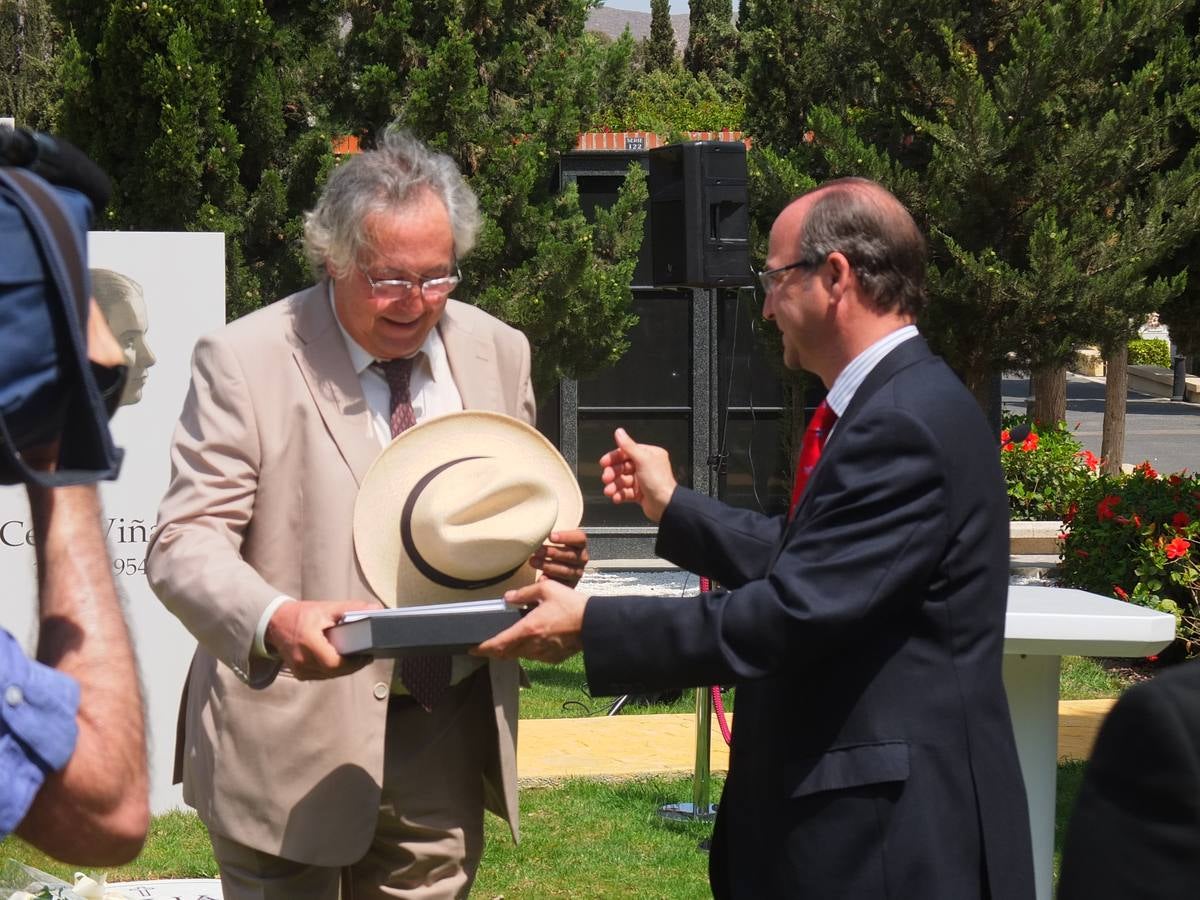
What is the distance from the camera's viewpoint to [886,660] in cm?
257

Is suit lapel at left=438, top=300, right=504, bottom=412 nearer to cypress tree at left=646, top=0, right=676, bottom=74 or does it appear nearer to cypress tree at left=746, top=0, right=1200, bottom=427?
cypress tree at left=746, top=0, right=1200, bottom=427

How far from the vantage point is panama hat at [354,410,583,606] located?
3.03 m

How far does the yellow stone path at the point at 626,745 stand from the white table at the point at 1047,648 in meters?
2.38

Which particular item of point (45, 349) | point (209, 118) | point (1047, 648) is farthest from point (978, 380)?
point (45, 349)

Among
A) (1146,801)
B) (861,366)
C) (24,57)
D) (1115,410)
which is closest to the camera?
(1146,801)

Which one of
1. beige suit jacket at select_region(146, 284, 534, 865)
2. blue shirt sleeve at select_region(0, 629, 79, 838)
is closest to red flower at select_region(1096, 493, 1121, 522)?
beige suit jacket at select_region(146, 284, 534, 865)

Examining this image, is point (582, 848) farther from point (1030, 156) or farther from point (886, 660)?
point (1030, 156)

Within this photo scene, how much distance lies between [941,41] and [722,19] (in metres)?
34.7

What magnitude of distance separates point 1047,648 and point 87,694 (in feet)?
9.87

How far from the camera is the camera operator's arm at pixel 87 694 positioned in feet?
4.39

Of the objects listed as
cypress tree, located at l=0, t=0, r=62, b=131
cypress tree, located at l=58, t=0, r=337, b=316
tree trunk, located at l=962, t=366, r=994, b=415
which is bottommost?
tree trunk, located at l=962, t=366, r=994, b=415

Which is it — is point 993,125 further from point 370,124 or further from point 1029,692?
point 1029,692

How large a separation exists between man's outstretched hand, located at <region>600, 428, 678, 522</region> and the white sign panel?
3.05 m

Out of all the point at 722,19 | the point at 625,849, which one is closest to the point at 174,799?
the point at 625,849
